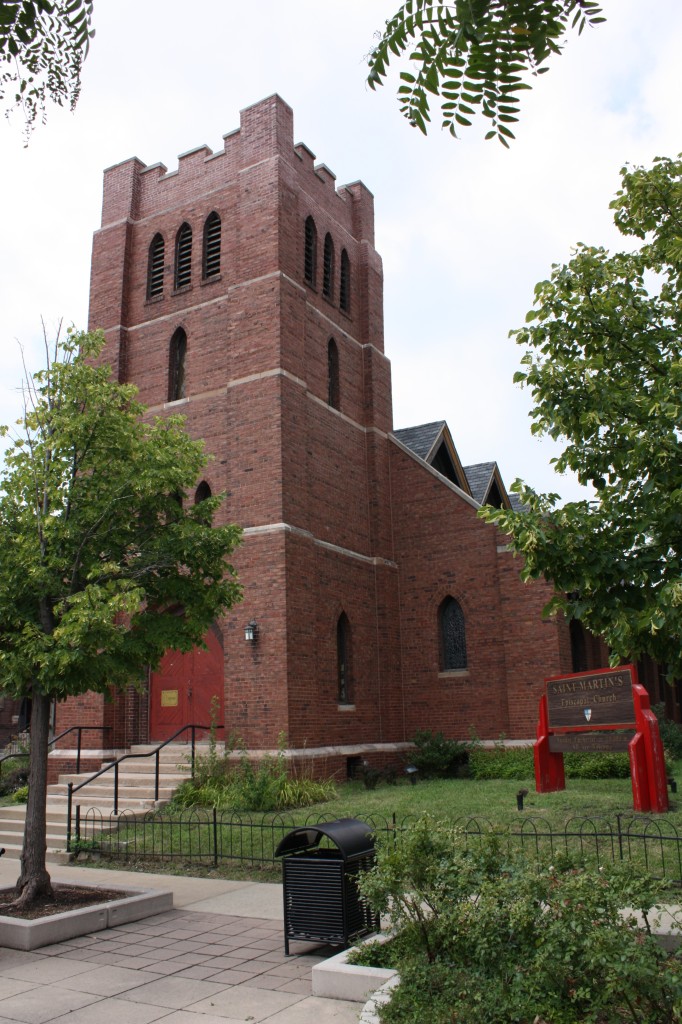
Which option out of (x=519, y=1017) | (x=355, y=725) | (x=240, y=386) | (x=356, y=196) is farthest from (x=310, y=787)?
(x=356, y=196)

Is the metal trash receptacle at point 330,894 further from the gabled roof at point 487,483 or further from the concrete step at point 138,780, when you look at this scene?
the gabled roof at point 487,483

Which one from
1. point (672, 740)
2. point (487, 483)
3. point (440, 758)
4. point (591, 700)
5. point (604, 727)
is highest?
point (487, 483)

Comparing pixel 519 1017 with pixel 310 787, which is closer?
pixel 519 1017

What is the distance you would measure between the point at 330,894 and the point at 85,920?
2538 mm

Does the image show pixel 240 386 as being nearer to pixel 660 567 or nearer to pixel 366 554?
pixel 366 554

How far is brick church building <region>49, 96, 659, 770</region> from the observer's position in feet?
60.3

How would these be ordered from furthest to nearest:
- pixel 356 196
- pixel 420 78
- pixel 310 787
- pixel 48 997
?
pixel 356 196 → pixel 310 787 → pixel 48 997 → pixel 420 78

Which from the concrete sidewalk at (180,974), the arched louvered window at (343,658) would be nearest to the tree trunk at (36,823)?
the concrete sidewalk at (180,974)

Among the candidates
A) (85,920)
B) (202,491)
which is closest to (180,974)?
(85,920)

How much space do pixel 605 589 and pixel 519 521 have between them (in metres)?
0.87

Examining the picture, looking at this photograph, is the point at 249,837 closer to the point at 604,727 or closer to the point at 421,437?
the point at 604,727

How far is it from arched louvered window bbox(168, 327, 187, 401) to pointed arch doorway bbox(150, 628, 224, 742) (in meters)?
6.07

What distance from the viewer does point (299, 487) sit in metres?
19.0

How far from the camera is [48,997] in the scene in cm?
623
